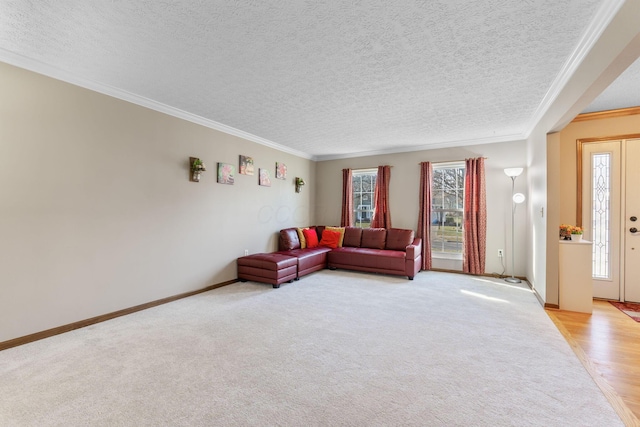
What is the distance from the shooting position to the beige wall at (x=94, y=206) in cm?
258

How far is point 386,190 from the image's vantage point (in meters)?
6.22

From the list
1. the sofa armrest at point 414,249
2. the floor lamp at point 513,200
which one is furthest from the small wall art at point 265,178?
the floor lamp at point 513,200

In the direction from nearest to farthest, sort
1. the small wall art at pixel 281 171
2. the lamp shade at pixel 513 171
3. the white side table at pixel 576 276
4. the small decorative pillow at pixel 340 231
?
the white side table at pixel 576 276 < the lamp shade at pixel 513 171 < the small wall art at pixel 281 171 < the small decorative pillow at pixel 340 231

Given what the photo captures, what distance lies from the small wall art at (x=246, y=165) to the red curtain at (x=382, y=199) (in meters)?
2.86

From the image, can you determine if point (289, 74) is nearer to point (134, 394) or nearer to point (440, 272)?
point (134, 394)

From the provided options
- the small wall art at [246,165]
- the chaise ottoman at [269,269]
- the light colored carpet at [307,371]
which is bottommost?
the light colored carpet at [307,371]

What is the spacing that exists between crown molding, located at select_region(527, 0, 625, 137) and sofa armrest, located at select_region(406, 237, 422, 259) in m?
2.79

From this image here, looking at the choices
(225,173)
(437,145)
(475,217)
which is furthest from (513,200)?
(225,173)

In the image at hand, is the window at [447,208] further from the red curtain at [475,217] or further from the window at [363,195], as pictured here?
the window at [363,195]

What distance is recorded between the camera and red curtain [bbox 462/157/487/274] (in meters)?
5.23

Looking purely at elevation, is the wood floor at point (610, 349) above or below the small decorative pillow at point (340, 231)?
below

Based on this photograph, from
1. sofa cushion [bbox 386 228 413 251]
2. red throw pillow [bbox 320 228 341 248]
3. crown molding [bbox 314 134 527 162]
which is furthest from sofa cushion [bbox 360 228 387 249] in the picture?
crown molding [bbox 314 134 527 162]

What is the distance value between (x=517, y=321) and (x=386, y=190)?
3.64m

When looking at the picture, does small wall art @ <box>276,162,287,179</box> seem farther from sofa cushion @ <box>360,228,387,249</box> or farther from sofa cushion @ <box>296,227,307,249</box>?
sofa cushion @ <box>360,228,387,249</box>
